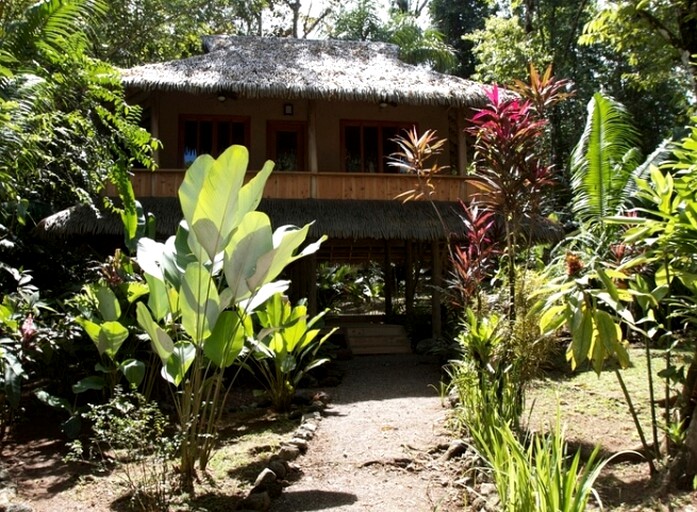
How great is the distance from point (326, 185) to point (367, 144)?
8.44 feet

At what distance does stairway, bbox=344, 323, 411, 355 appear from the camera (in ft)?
35.8

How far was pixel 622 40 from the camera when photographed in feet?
29.0

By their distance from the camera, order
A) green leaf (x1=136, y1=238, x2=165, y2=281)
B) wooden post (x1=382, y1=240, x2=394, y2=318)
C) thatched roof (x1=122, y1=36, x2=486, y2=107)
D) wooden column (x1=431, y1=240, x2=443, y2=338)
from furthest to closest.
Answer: wooden post (x1=382, y1=240, x2=394, y2=318), wooden column (x1=431, y1=240, x2=443, y2=338), thatched roof (x1=122, y1=36, x2=486, y2=107), green leaf (x1=136, y1=238, x2=165, y2=281)

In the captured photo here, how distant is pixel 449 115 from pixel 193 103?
5.03m

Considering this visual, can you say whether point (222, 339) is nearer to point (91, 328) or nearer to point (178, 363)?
point (178, 363)

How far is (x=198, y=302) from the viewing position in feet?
13.2

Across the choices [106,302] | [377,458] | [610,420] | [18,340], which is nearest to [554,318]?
[377,458]

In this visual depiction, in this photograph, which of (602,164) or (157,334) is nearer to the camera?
(157,334)

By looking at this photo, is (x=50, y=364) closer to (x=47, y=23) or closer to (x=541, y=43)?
(x=47, y=23)

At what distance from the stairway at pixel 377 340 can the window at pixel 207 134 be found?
4.30m

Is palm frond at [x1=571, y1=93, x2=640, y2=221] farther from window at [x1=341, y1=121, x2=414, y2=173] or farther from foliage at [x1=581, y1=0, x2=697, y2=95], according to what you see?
window at [x1=341, y1=121, x2=414, y2=173]

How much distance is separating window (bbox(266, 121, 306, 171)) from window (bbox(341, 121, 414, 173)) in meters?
0.84

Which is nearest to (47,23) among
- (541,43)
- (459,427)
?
(459,427)

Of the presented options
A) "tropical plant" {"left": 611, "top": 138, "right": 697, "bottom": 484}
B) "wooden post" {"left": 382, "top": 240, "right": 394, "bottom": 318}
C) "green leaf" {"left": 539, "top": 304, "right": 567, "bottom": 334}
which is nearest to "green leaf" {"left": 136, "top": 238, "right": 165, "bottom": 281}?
"green leaf" {"left": 539, "top": 304, "right": 567, "bottom": 334}
